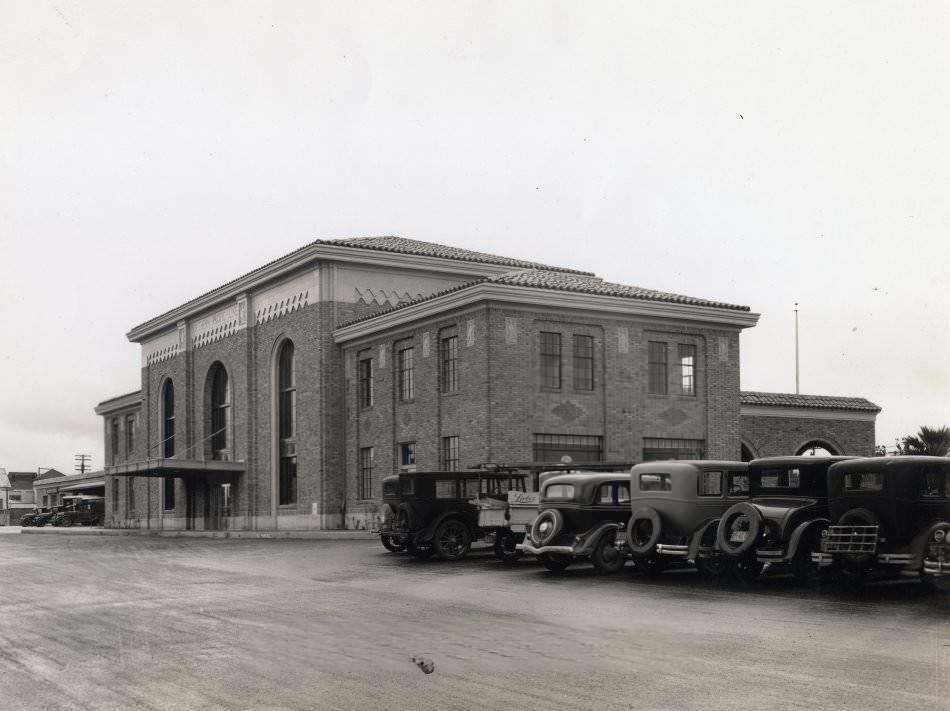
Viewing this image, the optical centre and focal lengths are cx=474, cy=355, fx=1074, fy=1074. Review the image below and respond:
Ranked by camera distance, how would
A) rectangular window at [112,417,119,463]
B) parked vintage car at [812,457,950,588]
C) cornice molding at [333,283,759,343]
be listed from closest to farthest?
1. parked vintage car at [812,457,950,588]
2. cornice molding at [333,283,759,343]
3. rectangular window at [112,417,119,463]

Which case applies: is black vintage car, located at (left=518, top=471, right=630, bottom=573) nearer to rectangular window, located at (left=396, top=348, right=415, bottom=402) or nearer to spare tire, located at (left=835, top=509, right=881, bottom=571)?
spare tire, located at (left=835, top=509, right=881, bottom=571)

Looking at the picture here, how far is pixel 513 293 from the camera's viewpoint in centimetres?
3234

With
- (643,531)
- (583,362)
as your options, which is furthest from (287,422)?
(643,531)

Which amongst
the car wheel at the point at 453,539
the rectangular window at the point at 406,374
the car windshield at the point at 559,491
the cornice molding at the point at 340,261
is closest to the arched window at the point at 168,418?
the cornice molding at the point at 340,261

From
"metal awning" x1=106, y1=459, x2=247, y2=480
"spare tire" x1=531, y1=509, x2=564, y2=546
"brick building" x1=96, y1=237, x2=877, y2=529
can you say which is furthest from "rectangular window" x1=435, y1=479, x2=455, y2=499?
"metal awning" x1=106, y1=459, x2=247, y2=480

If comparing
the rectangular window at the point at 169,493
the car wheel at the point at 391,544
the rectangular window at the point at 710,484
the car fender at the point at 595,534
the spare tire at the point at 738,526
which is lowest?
the rectangular window at the point at 169,493

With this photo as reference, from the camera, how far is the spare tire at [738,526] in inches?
673

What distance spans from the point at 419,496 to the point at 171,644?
41.8ft

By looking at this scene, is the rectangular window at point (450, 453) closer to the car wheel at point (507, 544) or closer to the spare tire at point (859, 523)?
the car wheel at point (507, 544)

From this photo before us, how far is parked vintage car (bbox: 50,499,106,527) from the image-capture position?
2950 inches

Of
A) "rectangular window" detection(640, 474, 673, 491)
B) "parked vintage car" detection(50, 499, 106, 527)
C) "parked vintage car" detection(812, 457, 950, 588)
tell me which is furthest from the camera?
"parked vintage car" detection(50, 499, 106, 527)

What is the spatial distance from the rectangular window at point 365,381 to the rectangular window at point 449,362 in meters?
5.25

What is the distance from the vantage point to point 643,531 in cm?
1933

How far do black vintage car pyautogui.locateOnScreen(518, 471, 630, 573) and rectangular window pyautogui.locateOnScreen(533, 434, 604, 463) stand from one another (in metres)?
11.7
